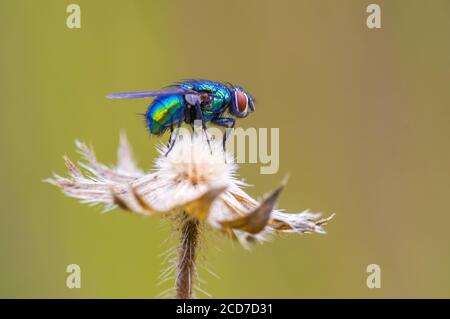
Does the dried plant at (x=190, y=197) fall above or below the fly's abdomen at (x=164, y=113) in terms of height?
below

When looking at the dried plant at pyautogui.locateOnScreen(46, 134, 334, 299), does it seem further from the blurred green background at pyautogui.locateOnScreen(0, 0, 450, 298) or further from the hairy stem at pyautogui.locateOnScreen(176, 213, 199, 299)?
the blurred green background at pyautogui.locateOnScreen(0, 0, 450, 298)

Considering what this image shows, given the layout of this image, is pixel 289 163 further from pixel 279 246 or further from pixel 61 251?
pixel 61 251

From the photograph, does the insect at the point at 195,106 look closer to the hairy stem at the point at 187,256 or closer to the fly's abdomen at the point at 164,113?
the fly's abdomen at the point at 164,113

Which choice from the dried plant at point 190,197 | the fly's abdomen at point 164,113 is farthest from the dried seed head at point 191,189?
the fly's abdomen at point 164,113

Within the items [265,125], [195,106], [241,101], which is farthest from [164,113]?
[265,125]

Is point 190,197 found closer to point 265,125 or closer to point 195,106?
point 195,106

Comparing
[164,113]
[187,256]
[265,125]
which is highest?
[265,125]

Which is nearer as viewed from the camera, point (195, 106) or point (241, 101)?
point (195, 106)

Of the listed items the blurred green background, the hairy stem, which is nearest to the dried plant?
the hairy stem
